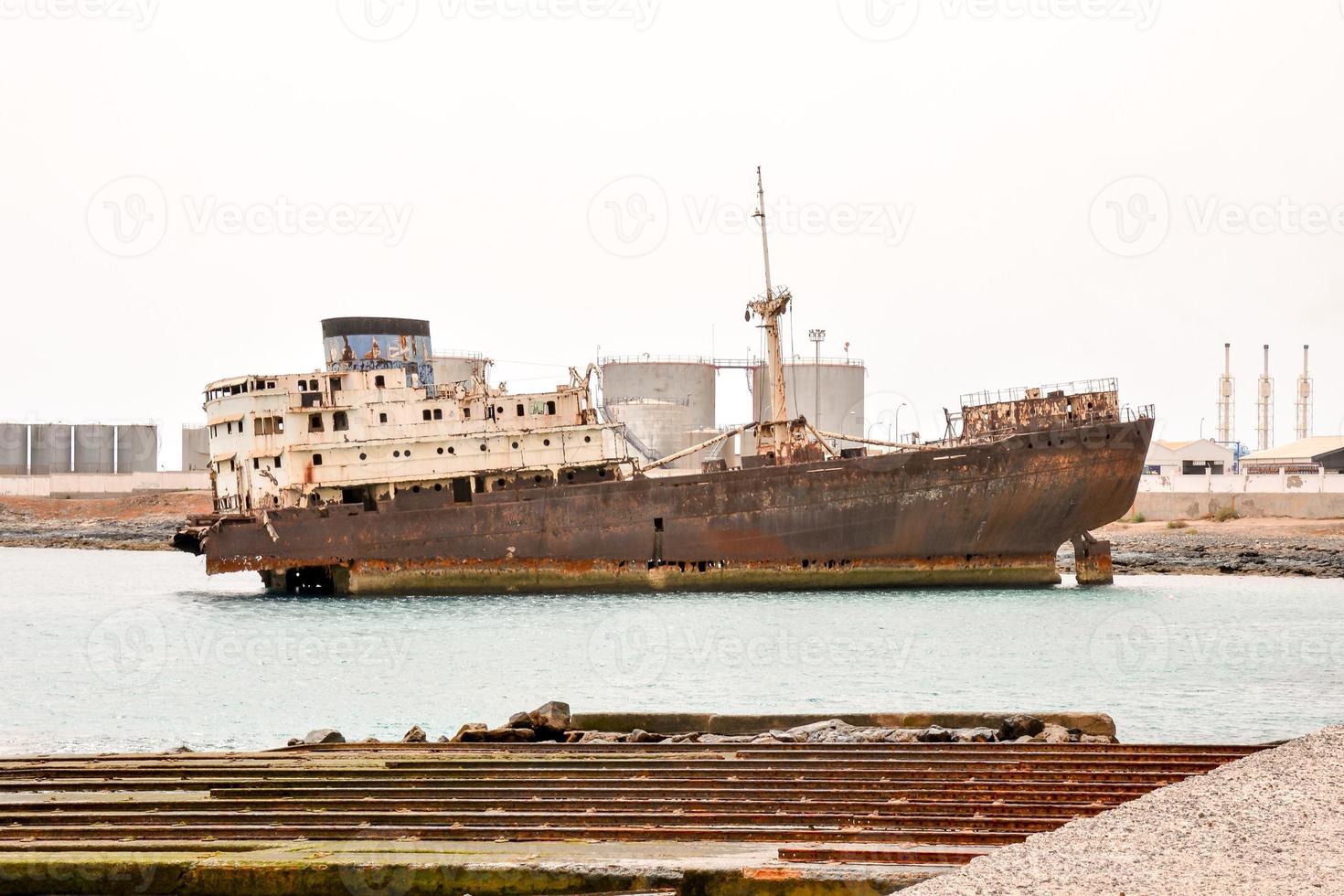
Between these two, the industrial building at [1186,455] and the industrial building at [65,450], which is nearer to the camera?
the industrial building at [1186,455]

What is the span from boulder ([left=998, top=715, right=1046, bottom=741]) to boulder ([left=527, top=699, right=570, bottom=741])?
2977 millimetres

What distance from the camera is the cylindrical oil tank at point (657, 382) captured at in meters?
56.5

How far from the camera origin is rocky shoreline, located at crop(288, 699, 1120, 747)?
9445 millimetres

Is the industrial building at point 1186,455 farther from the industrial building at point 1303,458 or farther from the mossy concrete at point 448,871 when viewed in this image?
the mossy concrete at point 448,871

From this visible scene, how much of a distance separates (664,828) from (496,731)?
3.87 metres

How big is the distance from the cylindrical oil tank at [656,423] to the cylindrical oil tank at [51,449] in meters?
37.3

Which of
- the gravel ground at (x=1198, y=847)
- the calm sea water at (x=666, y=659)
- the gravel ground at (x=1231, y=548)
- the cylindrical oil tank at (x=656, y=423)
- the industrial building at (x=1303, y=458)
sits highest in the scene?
the cylindrical oil tank at (x=656, y=423)

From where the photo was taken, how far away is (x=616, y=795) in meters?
6.93

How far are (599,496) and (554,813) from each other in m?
22.7

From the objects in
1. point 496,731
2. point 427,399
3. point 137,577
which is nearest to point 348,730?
point 496,731

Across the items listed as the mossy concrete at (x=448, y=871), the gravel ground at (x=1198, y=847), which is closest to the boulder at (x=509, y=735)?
the mossy concrete at (x=448, y=871)

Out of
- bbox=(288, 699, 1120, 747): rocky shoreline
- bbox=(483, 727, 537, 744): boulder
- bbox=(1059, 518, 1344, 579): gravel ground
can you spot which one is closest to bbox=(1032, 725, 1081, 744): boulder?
bbox=(288, 699, 1120, 747): rocky shoreline

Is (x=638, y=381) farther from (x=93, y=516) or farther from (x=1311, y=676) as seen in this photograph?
(x=1311, y=676)

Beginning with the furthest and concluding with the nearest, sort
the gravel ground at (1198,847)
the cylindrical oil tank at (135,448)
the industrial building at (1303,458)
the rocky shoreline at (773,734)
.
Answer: the cylindrical oil tank at (135,448) → the industrial building at (1303,458) → the rocky shoreline at (773,734) → the gravel ground at (1198,847)
